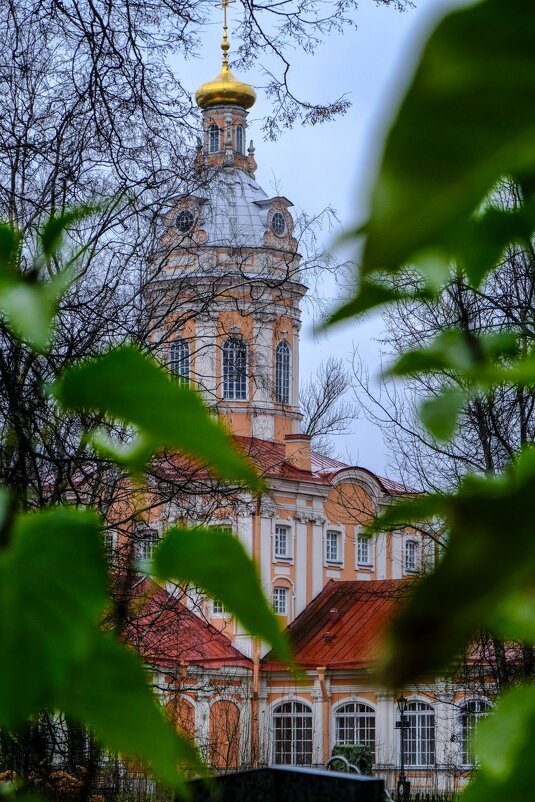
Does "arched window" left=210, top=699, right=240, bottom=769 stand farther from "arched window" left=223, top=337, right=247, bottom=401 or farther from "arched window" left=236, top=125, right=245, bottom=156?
"arched window" left=236, top=125, right=245, bottom=156

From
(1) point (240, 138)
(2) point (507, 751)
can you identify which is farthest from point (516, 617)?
(1) point (240, 138)

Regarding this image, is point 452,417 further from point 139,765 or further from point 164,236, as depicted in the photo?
point 164,236

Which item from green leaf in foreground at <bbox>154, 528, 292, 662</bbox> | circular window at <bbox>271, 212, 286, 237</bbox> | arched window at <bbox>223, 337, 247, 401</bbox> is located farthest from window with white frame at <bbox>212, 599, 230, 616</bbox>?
circular window at <bbox>271, 212, 286, 237</bbox>

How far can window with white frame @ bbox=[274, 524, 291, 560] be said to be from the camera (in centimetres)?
2998

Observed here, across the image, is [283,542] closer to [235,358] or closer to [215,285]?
[235,358]

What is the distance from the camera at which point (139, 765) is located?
29 cm

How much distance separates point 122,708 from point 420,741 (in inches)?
1044

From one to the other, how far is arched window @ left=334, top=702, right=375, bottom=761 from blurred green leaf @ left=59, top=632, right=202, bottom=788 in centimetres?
2795

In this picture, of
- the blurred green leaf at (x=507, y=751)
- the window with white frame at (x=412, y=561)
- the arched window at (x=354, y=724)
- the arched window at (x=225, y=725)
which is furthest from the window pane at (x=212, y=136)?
the arched window at (x=354, y=724)

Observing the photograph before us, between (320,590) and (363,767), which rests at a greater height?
(320,590)

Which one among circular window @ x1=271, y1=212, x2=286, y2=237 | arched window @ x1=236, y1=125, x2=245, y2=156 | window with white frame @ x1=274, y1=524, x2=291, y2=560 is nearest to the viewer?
arched window @ x1=236, y1=125, x2=245, y2=156

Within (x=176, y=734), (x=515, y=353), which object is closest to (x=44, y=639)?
(x=176, y=734)

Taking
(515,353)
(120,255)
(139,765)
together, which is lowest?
(139,765)

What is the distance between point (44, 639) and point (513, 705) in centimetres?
10
